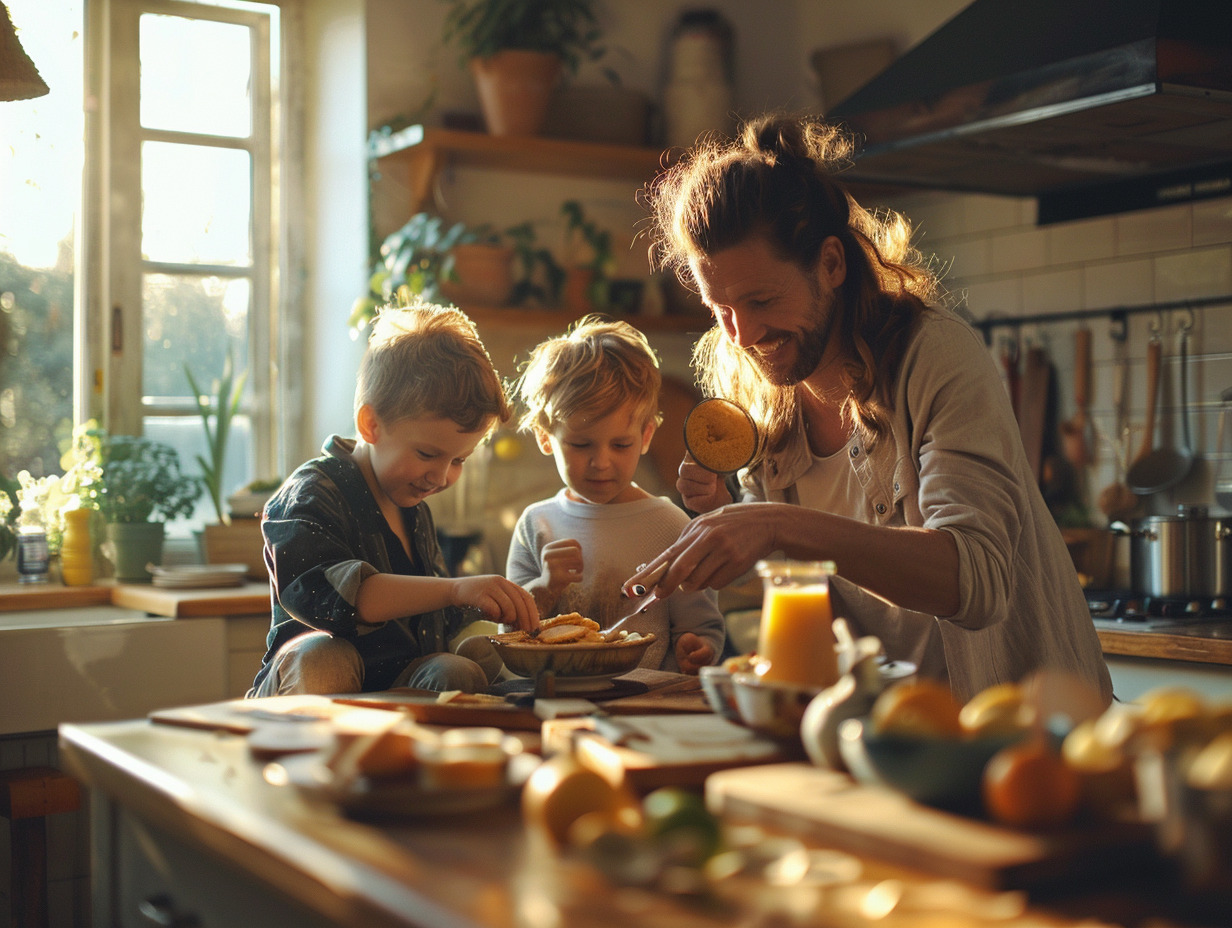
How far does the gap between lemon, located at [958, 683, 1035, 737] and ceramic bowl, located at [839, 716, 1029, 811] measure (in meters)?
0.01

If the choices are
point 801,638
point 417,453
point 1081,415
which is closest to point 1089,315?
point 1081,415

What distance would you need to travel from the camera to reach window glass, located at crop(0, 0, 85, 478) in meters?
3.17

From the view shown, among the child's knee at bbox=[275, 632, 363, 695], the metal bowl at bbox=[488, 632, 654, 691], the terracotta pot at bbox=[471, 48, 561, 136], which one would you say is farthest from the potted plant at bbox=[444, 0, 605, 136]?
the metal bowl at bbox=[488, 632, 654, 691]

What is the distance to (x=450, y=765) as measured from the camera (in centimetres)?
94

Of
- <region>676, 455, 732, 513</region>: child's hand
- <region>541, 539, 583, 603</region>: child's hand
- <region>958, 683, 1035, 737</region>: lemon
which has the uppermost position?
<region>676, 455, 732, 513</region>: child's hand

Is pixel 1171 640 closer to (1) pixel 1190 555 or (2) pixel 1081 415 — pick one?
(1) pixel 1190 555

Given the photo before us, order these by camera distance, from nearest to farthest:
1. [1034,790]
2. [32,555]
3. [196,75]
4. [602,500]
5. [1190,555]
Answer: [1034,790] → [602,500] → [1190,555] → [32,555] → [196,75]

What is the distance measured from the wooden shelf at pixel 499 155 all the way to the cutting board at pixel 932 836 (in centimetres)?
241

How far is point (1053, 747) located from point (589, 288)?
2646 mm

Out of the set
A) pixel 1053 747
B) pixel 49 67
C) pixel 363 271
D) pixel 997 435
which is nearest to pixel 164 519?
pixel 363 271

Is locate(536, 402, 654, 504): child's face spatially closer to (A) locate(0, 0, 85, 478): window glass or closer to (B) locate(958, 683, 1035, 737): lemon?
(B) locate(958, 683, 1035, 737): lemon

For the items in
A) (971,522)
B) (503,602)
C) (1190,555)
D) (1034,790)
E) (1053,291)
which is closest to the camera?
(1034,790)

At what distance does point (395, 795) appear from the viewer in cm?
92

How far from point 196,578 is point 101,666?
1.14ft
